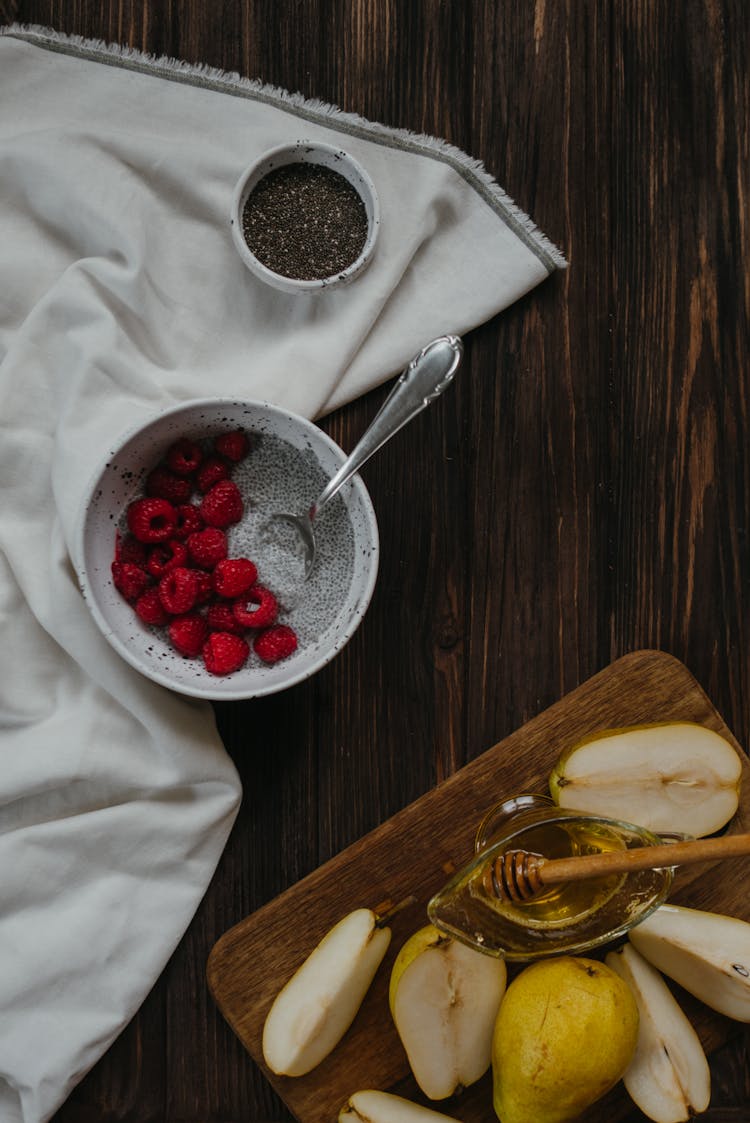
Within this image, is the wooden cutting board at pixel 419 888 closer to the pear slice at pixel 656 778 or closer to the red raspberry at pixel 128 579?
the pear slice at pixel 656 778

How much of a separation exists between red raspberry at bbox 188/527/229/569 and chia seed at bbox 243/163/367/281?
1.09 ft

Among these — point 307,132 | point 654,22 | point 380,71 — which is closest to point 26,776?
point 307,132

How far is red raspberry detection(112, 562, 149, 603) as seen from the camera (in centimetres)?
121

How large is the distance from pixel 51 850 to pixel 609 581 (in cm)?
76

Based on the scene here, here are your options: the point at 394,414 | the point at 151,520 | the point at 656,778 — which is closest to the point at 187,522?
the point at 151,520

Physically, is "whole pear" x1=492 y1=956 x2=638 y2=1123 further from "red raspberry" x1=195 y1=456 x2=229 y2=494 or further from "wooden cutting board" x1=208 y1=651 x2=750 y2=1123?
"red raspberry" x1=195 y1=456 x2=229 y2=494

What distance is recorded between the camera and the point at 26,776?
4.08ft

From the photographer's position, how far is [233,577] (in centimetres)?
121

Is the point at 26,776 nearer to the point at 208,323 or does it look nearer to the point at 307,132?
the point at 208,323

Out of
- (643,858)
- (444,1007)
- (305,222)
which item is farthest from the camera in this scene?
(305,222)

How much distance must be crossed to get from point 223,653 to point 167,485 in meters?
0.21

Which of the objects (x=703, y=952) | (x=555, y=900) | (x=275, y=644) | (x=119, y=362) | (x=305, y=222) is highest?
(x=305, y=222)

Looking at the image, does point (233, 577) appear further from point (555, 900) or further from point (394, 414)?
point (555, 900)

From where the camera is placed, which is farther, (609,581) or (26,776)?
(609,581)
